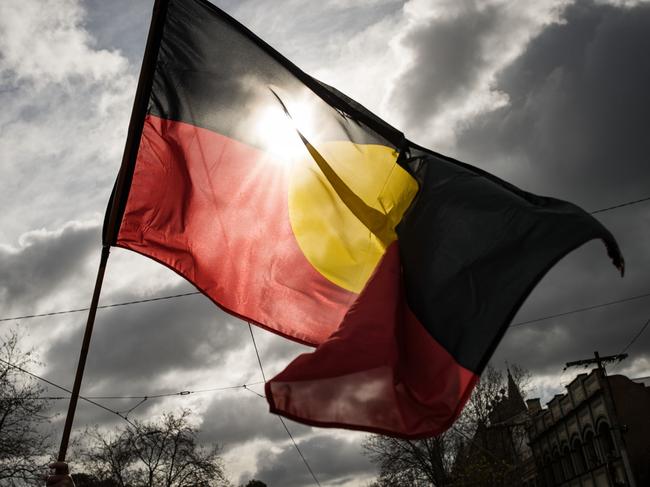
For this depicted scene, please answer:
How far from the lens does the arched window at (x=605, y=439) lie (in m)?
A: 35.0

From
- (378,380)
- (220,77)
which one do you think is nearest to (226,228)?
(220,77)

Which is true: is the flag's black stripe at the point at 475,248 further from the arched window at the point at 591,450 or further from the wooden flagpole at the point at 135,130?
the arched window at the point at 591,450

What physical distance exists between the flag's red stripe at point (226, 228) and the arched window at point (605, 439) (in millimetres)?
35095

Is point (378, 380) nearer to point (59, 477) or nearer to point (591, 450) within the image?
point (59, 477)

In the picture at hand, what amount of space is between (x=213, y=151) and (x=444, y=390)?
8.96ft

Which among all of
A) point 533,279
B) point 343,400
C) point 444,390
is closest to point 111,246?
point 343,400

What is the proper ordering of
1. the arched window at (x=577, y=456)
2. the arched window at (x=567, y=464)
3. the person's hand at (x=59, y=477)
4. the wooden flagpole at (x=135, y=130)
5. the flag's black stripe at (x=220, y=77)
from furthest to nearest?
1. the arched window at (x=567, y=464)
2. the arched window at (x=577, y=456)
3. the flag's black stripe at (x=220, y=77)
4. the wooden flagpole at (x=135, y=130)
5. the person's hand at (x=59, y=477)

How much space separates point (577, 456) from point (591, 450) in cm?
277

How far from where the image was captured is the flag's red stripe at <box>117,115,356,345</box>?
4.75 meters

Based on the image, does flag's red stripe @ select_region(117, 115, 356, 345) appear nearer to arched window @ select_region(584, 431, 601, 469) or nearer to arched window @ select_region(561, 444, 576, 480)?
arched window @ select_region(584, 431, 601, 469)

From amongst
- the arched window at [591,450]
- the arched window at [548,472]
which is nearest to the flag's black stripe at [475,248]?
the arched window at [591,450]

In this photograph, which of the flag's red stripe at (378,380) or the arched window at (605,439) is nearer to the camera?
the flag's red stripe at (378,380)

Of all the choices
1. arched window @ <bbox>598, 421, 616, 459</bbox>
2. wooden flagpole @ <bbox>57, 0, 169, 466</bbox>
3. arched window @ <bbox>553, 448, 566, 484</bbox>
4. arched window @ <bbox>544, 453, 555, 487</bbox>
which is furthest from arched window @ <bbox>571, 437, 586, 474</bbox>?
wooden flagpole @ <bbox>57, 0, 169, 466</bbox>

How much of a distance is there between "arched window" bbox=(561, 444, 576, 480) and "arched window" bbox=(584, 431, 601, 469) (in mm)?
3396
